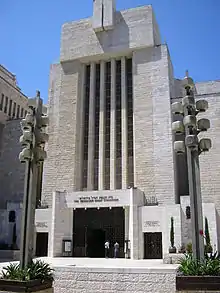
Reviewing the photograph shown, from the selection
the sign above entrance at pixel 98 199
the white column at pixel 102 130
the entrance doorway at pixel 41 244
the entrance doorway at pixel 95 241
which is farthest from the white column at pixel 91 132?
the entrance doorway at pixel 41 244

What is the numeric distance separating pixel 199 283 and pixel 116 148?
2482 centimetres

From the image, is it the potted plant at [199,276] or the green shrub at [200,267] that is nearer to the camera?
the potted plant at [199,276]

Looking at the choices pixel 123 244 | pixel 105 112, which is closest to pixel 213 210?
pixel 123 244

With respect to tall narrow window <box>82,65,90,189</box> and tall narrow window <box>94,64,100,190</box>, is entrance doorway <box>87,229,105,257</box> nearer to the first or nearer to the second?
tall narrow window <box>94,64,100,190</box>

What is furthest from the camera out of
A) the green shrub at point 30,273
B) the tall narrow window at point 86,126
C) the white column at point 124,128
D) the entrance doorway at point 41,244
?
the tall narrow window at point 86,126

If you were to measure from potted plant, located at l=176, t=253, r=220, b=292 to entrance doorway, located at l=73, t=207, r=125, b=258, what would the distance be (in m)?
20.0

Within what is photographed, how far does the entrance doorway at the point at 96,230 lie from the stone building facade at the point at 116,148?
0.09 meters

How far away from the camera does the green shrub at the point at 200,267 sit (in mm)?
7773

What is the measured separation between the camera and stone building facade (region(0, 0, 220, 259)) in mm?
26922

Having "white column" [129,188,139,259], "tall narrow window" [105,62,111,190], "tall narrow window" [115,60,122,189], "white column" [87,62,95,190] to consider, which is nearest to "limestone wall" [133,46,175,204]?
"tall narrow window" [115,60,122,189]

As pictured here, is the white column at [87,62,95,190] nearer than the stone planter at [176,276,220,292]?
No

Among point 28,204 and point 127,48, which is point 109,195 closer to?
point 127,48

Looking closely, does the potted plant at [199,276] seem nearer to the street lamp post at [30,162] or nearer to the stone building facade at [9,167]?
the street lamp post at [30,162]

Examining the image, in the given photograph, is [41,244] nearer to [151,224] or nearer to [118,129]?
[151,224]
